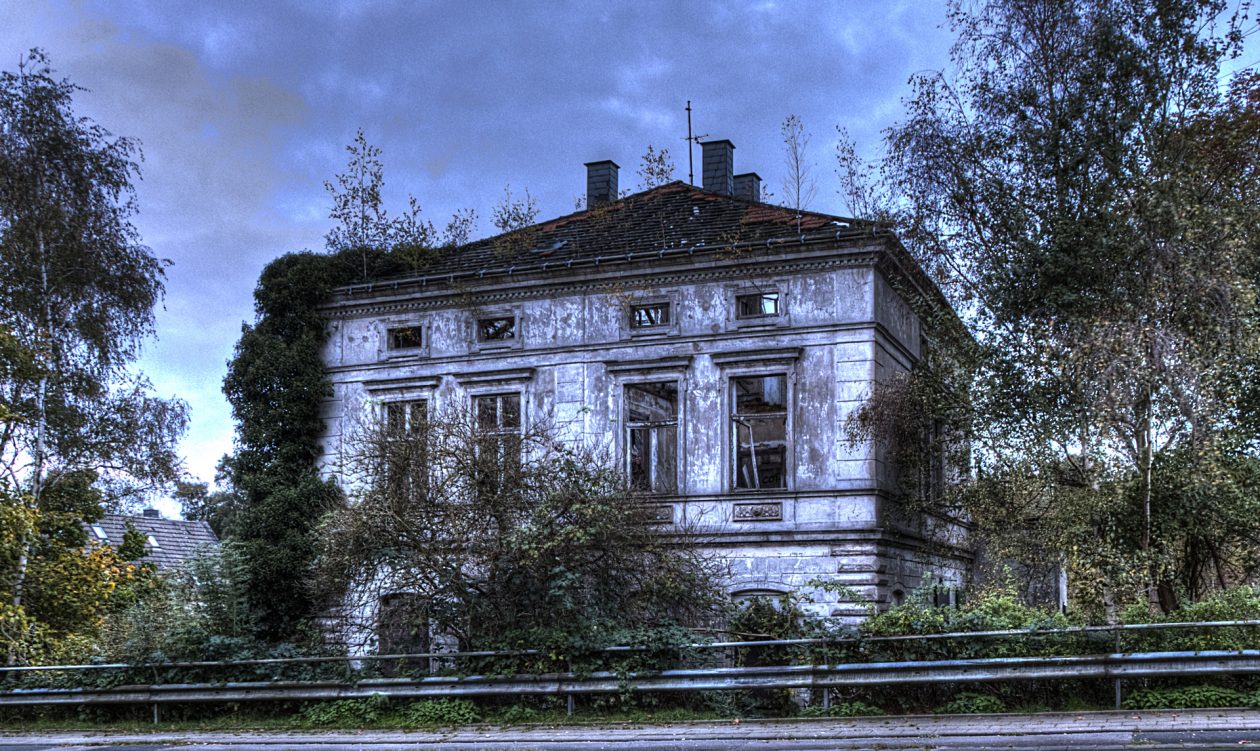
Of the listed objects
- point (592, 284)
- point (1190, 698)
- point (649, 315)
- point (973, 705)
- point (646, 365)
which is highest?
point (592, 284)

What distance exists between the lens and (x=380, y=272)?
2953 centimetres

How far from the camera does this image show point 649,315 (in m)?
26.4

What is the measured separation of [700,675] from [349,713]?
213 inches

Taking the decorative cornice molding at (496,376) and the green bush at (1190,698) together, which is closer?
the green bush at (1190,698)

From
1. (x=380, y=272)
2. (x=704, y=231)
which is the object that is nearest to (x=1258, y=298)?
(x=704, y=231)

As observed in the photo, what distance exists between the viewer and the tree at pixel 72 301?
2612 cm

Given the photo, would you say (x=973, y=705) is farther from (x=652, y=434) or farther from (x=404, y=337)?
(x=404, y=337)

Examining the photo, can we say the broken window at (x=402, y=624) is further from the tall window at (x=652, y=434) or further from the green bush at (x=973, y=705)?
the green bush at (x=973, y=705)

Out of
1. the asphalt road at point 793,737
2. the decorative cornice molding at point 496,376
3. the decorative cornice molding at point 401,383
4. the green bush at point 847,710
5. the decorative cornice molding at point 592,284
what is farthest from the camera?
the decorative cornice molding at point 401,383

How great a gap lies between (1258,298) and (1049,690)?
358 inches

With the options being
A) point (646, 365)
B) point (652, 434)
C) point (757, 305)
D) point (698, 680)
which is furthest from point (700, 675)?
point (757, 305)

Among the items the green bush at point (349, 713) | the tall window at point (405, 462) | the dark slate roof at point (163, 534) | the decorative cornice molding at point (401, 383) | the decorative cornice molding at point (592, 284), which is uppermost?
the decorative cornice molding at point (592, 284)

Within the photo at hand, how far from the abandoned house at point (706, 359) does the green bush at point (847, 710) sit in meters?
5.94

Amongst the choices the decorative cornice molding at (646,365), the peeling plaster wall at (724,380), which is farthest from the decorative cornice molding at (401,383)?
the decorative cornice molding at (646,365)
